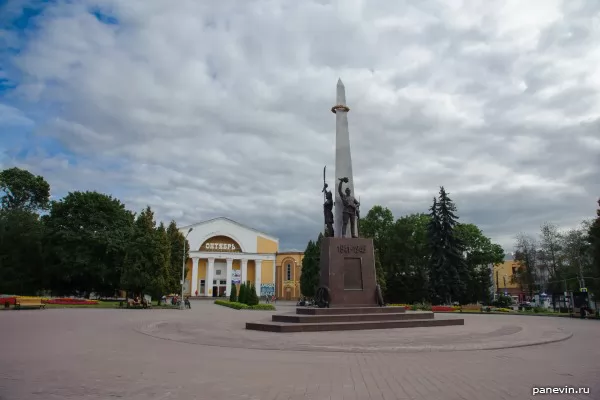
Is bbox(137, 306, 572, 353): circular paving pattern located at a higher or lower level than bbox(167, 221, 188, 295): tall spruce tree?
lower

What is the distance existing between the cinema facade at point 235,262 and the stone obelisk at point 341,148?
46.3 metres

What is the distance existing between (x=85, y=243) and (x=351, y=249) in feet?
112

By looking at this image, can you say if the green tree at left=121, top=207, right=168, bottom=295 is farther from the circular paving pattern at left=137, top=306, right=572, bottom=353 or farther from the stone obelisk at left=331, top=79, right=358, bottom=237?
the circular paving pattern at left=137, top=306, right=572, bottom=353

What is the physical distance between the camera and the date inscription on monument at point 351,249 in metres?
15.6

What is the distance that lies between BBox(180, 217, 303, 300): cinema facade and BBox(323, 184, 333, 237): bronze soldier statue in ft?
158

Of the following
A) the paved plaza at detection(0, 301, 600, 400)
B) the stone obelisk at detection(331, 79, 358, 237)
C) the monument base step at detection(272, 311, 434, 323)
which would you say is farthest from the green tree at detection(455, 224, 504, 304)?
the paved plaza at detection(0, 301, 600, 400)

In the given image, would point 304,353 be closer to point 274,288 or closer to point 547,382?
point 547,382

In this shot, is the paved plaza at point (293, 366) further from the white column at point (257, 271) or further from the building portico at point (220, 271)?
the white column at point (257, 271)

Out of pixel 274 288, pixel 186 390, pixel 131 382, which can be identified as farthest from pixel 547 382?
pixel 274 288

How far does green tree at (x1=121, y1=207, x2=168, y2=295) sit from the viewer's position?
32844 millimetres

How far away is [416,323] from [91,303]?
2690cm

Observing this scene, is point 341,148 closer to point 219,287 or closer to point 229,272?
point 229,272

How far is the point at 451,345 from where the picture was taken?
9734 millimetres

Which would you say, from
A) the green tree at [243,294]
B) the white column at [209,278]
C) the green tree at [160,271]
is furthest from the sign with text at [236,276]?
the green tree at [160,271]
